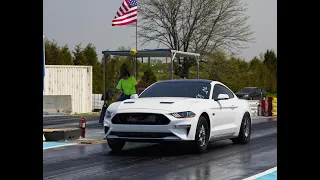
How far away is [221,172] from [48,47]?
3702 cm

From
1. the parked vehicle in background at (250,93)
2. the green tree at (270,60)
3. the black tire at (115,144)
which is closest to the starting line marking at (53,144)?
the black tire at (115,144)

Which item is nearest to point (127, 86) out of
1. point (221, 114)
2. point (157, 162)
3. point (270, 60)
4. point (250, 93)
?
point (221, 114)

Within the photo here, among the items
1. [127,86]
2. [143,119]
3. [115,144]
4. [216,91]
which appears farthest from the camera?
[127,86]

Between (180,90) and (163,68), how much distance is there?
124 ft

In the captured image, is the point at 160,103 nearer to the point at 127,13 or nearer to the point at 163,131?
the point at 163,131

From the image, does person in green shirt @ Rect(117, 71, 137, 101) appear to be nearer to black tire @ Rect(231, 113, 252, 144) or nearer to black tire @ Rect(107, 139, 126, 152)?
black tire @ Rect(231, 113, 252, 144)

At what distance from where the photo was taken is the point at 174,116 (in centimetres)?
1117

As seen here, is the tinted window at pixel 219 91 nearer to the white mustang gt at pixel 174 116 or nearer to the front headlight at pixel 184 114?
the white mustang gt at pixel 174 116

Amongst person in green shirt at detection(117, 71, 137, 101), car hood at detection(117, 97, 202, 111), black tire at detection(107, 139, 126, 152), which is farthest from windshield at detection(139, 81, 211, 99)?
person in green shirt at detection(117, 71, 137, 101)

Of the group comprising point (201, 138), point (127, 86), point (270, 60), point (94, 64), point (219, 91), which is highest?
point (270, 60)

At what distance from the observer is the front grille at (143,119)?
11.1 metres

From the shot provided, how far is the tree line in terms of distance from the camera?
138 feet
